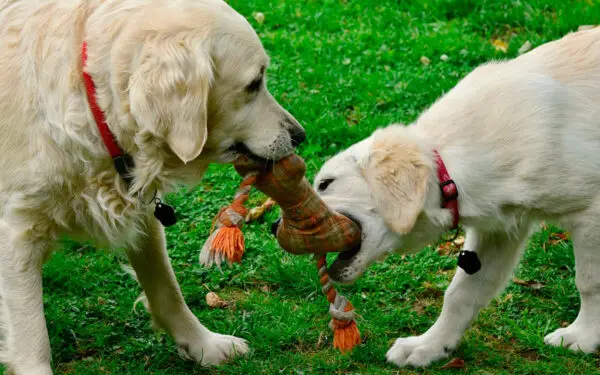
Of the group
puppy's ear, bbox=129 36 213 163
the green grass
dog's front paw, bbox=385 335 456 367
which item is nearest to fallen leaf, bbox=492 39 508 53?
the green grass

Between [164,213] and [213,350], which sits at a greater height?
[164,213]

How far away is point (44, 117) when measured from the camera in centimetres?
322

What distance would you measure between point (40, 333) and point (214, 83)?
122 cm

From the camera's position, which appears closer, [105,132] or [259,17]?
[105,132]

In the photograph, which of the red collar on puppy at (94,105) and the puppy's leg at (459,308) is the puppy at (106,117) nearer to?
the red collar on puppy at (94,105)

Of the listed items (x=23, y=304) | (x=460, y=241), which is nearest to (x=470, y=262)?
(x=460, y=241)

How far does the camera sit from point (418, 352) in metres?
3.88

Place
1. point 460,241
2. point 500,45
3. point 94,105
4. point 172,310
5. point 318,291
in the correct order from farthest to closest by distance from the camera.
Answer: point 500,45
point 460,241
point 318,291
point 172,310
point 94,105

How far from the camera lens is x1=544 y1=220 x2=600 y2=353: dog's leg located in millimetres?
3665

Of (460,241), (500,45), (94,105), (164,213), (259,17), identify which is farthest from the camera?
(259,17)

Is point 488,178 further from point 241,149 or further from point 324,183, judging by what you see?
point 241,149

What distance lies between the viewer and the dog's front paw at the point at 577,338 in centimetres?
387

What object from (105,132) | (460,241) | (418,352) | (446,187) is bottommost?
(460,241)

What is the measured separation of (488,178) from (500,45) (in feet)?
10.3
